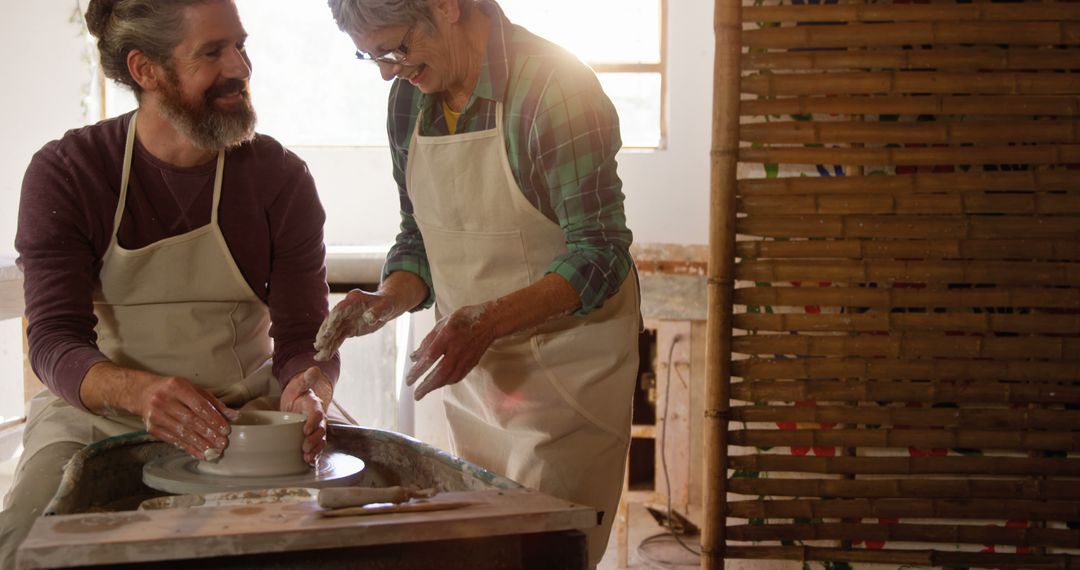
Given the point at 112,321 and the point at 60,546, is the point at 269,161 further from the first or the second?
the point at 60,546

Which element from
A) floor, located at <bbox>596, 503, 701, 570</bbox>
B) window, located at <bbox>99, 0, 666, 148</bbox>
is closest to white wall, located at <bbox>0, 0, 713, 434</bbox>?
Answer: window, located at <bbox>99, 0, 666, 148</bbox>

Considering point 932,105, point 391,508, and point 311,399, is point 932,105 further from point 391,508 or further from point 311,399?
point 391,508

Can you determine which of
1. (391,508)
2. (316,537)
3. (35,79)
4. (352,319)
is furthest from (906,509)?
(35,79)

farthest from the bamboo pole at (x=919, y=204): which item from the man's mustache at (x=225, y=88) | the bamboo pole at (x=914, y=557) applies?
the man's mustache at (x=225, y=88)

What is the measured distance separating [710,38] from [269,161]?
2.47m

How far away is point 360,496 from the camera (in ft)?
4.23

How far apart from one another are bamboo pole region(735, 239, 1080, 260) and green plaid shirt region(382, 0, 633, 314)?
710mm

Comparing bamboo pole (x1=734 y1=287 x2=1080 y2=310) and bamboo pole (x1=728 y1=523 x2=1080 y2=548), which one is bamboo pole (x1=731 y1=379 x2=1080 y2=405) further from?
bamboo pole (x1=728 y1=523 x2=1080 y2=548)

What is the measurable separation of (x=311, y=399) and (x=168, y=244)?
445mm

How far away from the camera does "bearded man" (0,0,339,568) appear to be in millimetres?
2016

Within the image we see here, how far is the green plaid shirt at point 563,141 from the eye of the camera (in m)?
1.88

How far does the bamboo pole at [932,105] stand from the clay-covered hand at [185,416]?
1402mm

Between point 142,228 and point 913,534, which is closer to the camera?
point 142,228

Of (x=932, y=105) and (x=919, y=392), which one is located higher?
(x=932, y=105)
